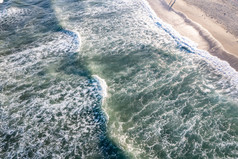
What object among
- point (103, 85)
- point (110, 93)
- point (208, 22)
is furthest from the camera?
point (208, 22)

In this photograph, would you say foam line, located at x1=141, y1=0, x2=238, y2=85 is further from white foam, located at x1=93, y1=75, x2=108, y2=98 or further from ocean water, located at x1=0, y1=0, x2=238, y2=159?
white foam, located at x1=93, y1=75, x2=108, y2=98

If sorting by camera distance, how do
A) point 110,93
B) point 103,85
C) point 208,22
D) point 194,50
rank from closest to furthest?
point 110,93, point 103,85, point 194,50, point 208,22

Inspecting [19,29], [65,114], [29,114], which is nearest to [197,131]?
[65,114]

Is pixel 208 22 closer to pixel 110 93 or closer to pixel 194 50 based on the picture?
pixel 194 50

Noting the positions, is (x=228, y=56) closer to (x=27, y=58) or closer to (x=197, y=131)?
(x=197, y=131)

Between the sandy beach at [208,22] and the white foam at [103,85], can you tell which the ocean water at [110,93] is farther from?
the sandy beach at [208,22]

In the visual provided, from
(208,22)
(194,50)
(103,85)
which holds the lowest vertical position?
(103,85)

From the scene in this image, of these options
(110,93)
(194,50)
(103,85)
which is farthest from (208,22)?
(110,93)
